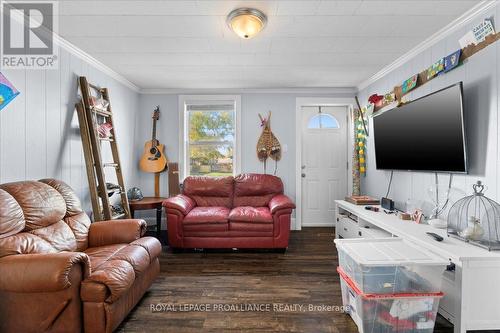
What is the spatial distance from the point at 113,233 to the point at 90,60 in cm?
199

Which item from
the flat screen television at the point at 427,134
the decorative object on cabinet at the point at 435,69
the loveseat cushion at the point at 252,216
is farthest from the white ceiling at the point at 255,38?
the loveseat cushion at the point at 252,216

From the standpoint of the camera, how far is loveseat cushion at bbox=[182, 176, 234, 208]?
3.87 metres

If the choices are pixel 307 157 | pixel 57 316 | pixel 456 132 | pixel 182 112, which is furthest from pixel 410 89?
pixel 57 316

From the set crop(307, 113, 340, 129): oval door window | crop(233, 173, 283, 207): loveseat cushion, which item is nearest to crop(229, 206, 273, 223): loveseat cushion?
crop(233, 173, 283, 207): loveseat cushion

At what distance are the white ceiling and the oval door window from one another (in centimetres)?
84

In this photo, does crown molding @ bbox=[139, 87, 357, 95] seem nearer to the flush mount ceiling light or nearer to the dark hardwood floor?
the flush mount ceiling light

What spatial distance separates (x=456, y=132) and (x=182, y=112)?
3.54 meters

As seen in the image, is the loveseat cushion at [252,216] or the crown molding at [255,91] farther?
the crown molding at [255,91]

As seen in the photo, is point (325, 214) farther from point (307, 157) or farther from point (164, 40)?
point (164, 40)

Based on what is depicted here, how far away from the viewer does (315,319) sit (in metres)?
1.90

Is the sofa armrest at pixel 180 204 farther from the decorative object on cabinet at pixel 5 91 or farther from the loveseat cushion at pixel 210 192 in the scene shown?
the decorative object on cabinet at pixel 5 91

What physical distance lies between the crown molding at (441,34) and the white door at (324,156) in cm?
105

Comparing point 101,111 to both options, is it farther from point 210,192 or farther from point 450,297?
point 450,297

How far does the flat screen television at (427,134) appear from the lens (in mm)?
2074
